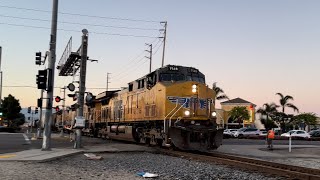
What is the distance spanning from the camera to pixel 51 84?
19938mm

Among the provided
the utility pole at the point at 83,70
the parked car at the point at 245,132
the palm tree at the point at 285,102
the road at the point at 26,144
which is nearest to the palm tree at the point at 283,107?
the palm tree at the point at 285,102

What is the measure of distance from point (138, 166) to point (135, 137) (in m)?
11.2

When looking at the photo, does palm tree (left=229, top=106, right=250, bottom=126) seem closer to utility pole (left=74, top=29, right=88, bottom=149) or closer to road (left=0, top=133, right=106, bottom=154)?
road (left=0, top=133, right=106, bottom=154)

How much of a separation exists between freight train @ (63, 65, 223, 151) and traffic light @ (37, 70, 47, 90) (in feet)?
17.8

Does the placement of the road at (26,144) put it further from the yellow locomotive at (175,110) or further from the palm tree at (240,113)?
the palm tree at (240,113)

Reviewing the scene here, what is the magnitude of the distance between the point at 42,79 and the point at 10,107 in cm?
9626

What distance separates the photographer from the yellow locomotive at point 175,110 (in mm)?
19422

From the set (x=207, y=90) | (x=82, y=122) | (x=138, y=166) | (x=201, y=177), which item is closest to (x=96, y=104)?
(x=82, y=122)

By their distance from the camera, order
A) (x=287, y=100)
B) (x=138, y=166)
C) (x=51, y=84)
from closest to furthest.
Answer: (x=138, y=166) → (x=51, y=84) → (x=287, y=100)

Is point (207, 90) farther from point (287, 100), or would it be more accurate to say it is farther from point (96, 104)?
point (287, 100)

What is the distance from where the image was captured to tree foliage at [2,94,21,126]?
108625 millimetres

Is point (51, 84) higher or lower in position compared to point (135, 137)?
higher

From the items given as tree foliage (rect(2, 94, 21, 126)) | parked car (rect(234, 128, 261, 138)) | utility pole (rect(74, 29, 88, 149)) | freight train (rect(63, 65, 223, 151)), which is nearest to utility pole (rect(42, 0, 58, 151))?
utility pole (rect(74, 29, 88, 149))

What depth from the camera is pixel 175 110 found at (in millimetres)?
19906
